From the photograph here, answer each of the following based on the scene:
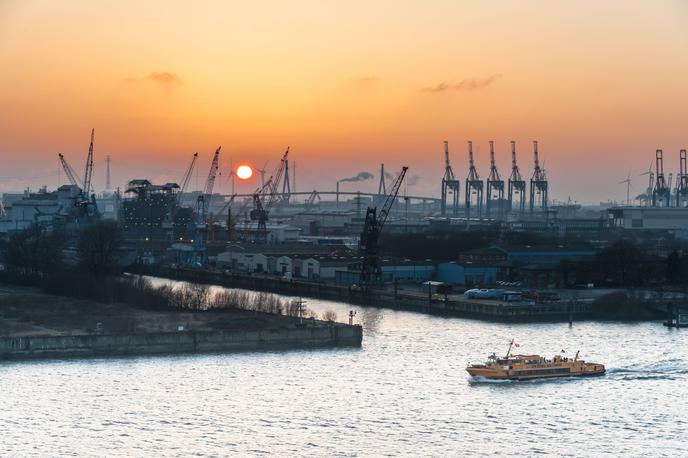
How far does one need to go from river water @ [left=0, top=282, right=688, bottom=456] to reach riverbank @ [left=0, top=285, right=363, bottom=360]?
1.16 ft

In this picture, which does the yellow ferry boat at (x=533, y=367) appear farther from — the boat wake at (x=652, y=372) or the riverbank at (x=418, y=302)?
the riverbank at (x=418, y=302)

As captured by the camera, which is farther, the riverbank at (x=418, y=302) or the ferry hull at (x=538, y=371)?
the riverbank at (x=418, y=302)

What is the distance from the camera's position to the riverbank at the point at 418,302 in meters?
19.5

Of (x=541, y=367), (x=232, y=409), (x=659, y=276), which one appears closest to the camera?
(x=232, y=409)

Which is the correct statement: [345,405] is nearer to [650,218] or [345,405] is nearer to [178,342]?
[178,342]

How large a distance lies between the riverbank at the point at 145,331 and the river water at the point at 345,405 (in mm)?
352

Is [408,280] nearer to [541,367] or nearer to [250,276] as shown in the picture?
[250,276]

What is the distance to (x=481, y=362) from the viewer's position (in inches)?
579

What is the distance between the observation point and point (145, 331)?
15.9 m

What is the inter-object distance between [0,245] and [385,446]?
2389 centimetres

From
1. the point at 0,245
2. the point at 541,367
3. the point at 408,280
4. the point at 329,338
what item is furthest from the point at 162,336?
the point at 0,245

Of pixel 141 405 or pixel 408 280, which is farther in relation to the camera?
pixel 408 280

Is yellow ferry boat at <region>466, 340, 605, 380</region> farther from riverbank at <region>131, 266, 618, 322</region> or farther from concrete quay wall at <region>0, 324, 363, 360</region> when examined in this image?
riverbank at <region>131, 266, 618, 322</region>

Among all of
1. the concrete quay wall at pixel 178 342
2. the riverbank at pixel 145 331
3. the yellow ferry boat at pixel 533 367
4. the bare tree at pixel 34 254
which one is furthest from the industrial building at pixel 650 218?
the yellow ferry boat at pixel 533 367
